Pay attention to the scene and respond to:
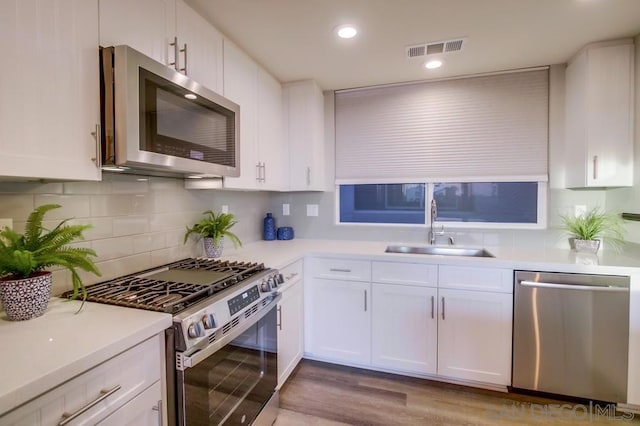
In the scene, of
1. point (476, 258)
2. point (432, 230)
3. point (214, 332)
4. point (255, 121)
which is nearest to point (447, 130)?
point (432, 230)

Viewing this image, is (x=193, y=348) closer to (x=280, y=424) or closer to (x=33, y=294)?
(x=33, y=294)

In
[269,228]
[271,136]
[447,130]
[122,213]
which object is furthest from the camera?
[269,228]

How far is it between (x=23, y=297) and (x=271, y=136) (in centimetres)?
187

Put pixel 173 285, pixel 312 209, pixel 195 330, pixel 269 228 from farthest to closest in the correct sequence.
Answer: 1. pixel 312 209
2. pixel 269 228
3. pixel 173 285
4. pixel 195 330

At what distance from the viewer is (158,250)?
1837 mm

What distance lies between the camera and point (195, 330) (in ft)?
3.68

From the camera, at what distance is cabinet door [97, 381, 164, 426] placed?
0.93 meters

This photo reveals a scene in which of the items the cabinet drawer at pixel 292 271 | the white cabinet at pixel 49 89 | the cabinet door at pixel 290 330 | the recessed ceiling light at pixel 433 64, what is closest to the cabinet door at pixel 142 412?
the white cabinet at pixel 49 89

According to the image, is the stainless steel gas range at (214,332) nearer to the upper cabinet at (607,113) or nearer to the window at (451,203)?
the window at (451,203)

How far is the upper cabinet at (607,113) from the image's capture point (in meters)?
2.08

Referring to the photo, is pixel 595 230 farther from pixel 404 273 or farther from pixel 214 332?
pixel 214 332

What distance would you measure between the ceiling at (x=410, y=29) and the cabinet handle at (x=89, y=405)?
179 centimetres

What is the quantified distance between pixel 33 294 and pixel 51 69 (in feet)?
2.42

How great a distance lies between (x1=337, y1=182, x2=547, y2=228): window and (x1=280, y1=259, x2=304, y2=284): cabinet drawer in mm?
874
